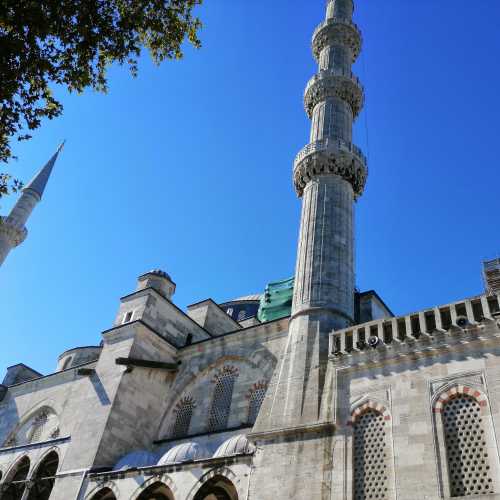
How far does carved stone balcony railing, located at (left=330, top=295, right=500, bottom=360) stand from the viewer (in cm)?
998

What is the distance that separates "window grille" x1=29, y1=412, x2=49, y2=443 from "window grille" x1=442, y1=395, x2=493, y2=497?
675 inches

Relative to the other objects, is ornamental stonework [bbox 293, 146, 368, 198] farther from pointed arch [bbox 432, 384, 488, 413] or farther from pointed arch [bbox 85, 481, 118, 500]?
pointed arch [bbox 85, 481, 118, 500]

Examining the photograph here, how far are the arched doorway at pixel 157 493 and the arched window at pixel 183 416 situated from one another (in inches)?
105

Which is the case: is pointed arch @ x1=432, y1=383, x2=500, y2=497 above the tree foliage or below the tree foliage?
below

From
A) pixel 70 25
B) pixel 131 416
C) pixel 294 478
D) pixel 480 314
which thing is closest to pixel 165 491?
pixel 131 416

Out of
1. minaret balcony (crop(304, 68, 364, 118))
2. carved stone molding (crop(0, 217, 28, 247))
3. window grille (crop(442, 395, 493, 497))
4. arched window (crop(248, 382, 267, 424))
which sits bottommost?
window grille (crop(442, 395, 493, 497))

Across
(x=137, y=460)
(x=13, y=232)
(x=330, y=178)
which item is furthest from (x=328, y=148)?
(x=13, y=232)

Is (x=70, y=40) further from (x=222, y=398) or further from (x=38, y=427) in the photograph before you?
(x=38, y=427)

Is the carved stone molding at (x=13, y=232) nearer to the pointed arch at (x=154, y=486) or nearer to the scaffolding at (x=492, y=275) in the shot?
the pointed arch at (x=154, y=486)

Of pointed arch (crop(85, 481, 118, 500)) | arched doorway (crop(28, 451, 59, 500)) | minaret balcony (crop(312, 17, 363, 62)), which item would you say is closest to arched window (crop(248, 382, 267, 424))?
pointed arch (crop(85, 481, 118, 500))

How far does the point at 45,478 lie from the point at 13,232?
1588cm

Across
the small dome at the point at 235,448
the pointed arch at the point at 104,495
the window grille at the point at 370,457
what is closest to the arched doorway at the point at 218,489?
the small dome at the point at 235,448

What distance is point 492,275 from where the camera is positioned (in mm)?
16641

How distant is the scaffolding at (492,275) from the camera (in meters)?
16.3
